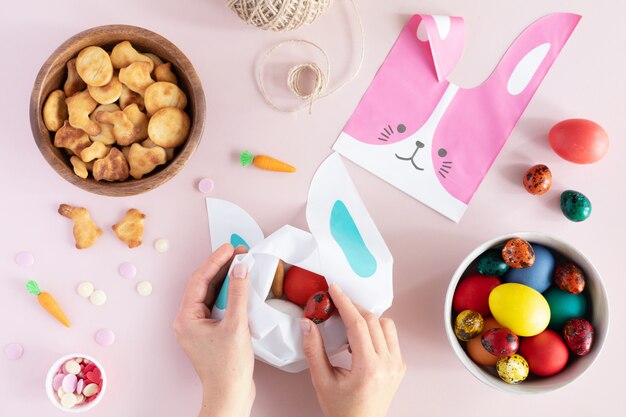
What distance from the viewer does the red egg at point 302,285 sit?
879 mm

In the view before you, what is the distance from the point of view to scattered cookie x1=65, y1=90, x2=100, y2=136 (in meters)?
0.82

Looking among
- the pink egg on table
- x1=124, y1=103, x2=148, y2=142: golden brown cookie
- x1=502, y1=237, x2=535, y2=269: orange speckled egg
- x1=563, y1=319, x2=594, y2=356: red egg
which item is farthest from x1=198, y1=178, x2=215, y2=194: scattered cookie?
x1=563, y1=319, x2=594, y2=356: red egg

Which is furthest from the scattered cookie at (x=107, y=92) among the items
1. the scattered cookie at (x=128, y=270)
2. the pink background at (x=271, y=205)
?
the scattered cookie at (x=128, y=270)

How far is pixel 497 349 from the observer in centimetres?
79

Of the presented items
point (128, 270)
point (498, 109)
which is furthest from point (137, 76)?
point (498, 109)

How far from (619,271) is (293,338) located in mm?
514

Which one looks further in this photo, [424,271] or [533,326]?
[424,271]

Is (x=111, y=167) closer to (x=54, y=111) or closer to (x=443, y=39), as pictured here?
(x=54, y=111)

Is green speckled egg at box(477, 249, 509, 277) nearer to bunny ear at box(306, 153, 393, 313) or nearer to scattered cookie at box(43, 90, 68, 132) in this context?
bunny ear at box(306, 153, 393, 313)

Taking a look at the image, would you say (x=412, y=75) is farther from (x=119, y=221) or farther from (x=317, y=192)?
(x=119, y=221)

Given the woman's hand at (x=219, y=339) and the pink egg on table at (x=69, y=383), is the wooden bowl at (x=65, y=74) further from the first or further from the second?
the pink egg on table at (x=69, y=383)

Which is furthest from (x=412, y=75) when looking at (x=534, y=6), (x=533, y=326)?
(x=533, y=326)

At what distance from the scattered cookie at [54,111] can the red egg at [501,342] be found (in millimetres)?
652

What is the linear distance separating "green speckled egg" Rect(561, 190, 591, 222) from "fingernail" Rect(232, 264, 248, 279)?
488 millimetres
